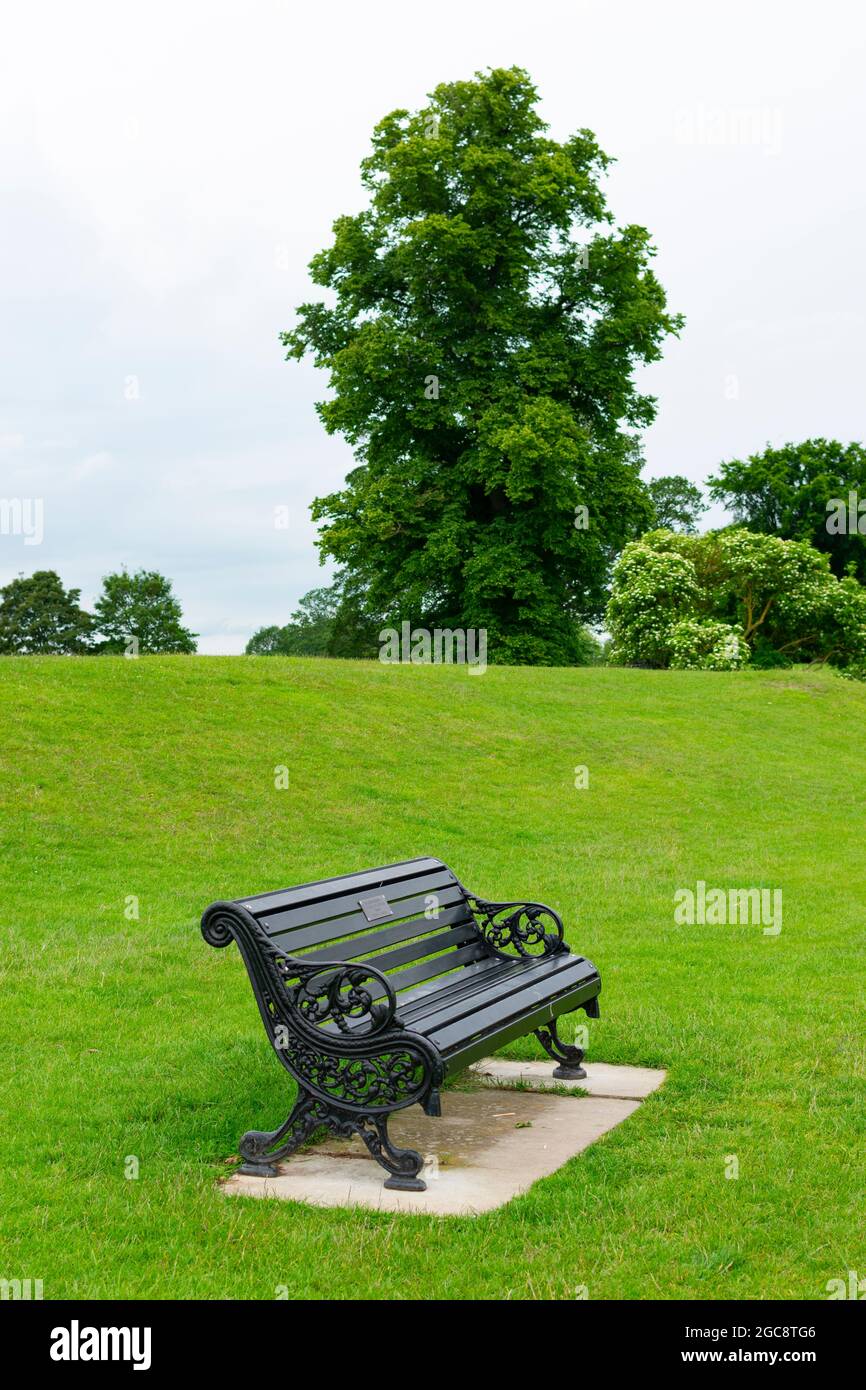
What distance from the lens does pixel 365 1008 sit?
538 centimetres

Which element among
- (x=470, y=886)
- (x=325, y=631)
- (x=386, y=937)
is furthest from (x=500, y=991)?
(x=325, y=631)

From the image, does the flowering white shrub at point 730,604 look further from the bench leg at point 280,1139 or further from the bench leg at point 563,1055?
the bench leg at point 280,1139

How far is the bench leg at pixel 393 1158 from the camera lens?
5.19 meters

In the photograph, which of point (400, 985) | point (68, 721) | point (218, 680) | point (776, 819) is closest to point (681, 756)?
point (776, 819)

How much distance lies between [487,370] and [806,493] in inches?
937

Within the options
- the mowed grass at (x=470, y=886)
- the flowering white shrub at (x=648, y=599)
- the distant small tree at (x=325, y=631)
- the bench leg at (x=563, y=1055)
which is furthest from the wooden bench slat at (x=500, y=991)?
the distant small tree at (x=325, y=631)

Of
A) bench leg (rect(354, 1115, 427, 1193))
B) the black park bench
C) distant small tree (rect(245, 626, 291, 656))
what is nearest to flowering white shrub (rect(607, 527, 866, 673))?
the black park bench

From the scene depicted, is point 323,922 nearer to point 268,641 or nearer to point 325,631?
point 325,631

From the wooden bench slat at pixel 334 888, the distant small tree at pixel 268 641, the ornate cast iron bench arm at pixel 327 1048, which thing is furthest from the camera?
the distant small tree at pixel 268 641

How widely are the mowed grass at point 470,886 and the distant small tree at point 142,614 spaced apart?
1496 inches

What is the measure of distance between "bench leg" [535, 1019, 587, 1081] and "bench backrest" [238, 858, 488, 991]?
62 centimetres

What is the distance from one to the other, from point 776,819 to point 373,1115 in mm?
13435

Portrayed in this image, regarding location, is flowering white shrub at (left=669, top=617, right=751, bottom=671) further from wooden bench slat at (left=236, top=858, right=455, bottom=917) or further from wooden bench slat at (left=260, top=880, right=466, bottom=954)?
wooden bench slat at (left=260, top=880, right=466, bottom=954)
